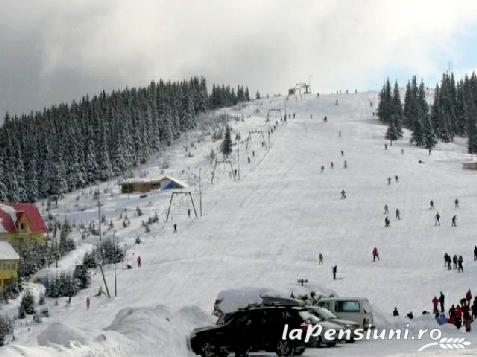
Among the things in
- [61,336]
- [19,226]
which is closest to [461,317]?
[61,336]

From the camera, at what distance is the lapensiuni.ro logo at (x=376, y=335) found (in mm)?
17438

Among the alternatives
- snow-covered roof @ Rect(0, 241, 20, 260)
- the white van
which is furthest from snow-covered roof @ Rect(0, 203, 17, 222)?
the white van

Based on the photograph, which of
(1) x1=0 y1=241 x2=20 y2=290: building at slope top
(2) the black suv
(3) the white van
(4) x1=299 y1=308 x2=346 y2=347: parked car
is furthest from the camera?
(1) x1=0 y1=241 x2=20 y2=290: building at slope top

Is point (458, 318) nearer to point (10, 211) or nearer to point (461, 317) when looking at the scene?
point (461, 317)

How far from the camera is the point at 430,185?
233 feet

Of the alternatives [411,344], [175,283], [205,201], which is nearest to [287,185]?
[205,201]

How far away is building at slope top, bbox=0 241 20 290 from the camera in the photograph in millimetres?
56906

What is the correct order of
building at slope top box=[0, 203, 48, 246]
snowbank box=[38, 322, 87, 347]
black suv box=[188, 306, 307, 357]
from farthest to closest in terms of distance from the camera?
building at slope top box=[0, 203, 48, 246] → black suv box=[188, 306, 307, 357] → snowbank box=[38, 322, 87, 347]

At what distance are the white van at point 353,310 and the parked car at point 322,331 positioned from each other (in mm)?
3942

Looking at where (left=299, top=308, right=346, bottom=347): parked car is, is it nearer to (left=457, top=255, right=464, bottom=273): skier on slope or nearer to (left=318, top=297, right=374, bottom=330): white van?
(left=318, top=297, right=374, bottom=330): white van

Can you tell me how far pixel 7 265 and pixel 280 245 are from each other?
68.6 feet

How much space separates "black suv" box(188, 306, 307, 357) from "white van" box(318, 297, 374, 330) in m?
7.29

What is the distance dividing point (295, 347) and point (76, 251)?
4369 cm

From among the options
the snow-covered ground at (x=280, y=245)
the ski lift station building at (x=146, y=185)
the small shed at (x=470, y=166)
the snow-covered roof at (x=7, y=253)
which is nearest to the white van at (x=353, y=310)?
the snow-covered ground at (x=280, y=245)
